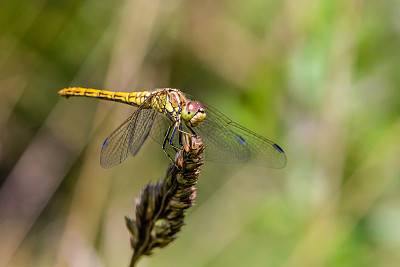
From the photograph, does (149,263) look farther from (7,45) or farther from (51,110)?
(7,45)

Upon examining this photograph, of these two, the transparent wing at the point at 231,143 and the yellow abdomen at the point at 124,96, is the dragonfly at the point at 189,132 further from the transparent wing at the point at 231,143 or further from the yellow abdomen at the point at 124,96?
the yellow abdomen at the point at 124,96

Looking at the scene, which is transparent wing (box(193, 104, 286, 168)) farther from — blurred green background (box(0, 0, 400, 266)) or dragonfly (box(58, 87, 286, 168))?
blurred green background (box(0, 0, 400, 266))

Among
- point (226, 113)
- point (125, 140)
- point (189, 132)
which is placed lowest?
point (125, 140)

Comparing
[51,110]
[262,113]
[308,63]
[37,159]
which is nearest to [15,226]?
[37,159]

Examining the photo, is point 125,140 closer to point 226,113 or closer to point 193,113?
point 193,113

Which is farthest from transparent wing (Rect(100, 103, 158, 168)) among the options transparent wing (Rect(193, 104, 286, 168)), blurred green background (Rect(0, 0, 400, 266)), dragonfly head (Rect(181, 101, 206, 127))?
blurred green background (Rect(0, 0, 400, 266))

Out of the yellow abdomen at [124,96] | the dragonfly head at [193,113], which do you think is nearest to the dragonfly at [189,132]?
the dragonfly head at [193,113]

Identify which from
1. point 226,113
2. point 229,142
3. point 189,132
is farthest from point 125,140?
point 226,113
